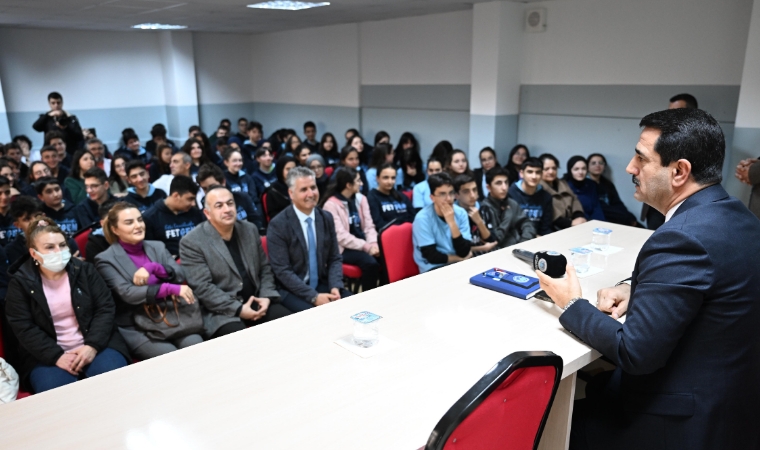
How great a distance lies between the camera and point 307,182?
3.37m

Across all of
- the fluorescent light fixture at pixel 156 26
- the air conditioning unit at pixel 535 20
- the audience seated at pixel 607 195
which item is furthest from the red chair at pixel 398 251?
the fluorescent light fixture at pixel 156 26

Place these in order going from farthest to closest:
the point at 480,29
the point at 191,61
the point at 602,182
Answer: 1. the point at 191,61
2. the point at 480,29
3. the point at 602,182

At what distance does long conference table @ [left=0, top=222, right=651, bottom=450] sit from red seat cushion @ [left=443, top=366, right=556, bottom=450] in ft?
0.68

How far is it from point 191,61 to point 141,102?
122 centimetres

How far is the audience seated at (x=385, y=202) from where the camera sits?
4.69 meters

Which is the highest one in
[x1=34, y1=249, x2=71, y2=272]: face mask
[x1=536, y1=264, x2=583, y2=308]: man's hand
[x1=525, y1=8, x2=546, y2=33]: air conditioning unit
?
[x1=525, y1=8, x2=546, y2=33]: air conditioning unit

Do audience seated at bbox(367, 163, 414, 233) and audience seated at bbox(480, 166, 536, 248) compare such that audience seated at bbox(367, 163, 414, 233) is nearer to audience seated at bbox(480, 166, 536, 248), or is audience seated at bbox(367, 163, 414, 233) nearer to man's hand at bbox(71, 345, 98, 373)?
audience seated at bbox(480, 166, 536, 248)

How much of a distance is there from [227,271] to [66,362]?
2.93 ft

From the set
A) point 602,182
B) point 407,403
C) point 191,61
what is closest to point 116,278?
point 407,403

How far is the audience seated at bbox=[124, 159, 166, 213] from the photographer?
4484 mm

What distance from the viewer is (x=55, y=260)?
2490 millimetres

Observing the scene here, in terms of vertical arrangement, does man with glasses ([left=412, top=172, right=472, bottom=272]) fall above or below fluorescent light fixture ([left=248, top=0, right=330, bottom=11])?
below

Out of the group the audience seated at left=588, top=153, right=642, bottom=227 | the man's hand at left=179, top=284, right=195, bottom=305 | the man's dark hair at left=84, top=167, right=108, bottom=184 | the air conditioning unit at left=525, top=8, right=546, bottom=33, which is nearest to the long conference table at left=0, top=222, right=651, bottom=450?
the man's hand at left=179, top=284, right=195, bottom=305

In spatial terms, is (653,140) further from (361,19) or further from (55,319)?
(361,19)
